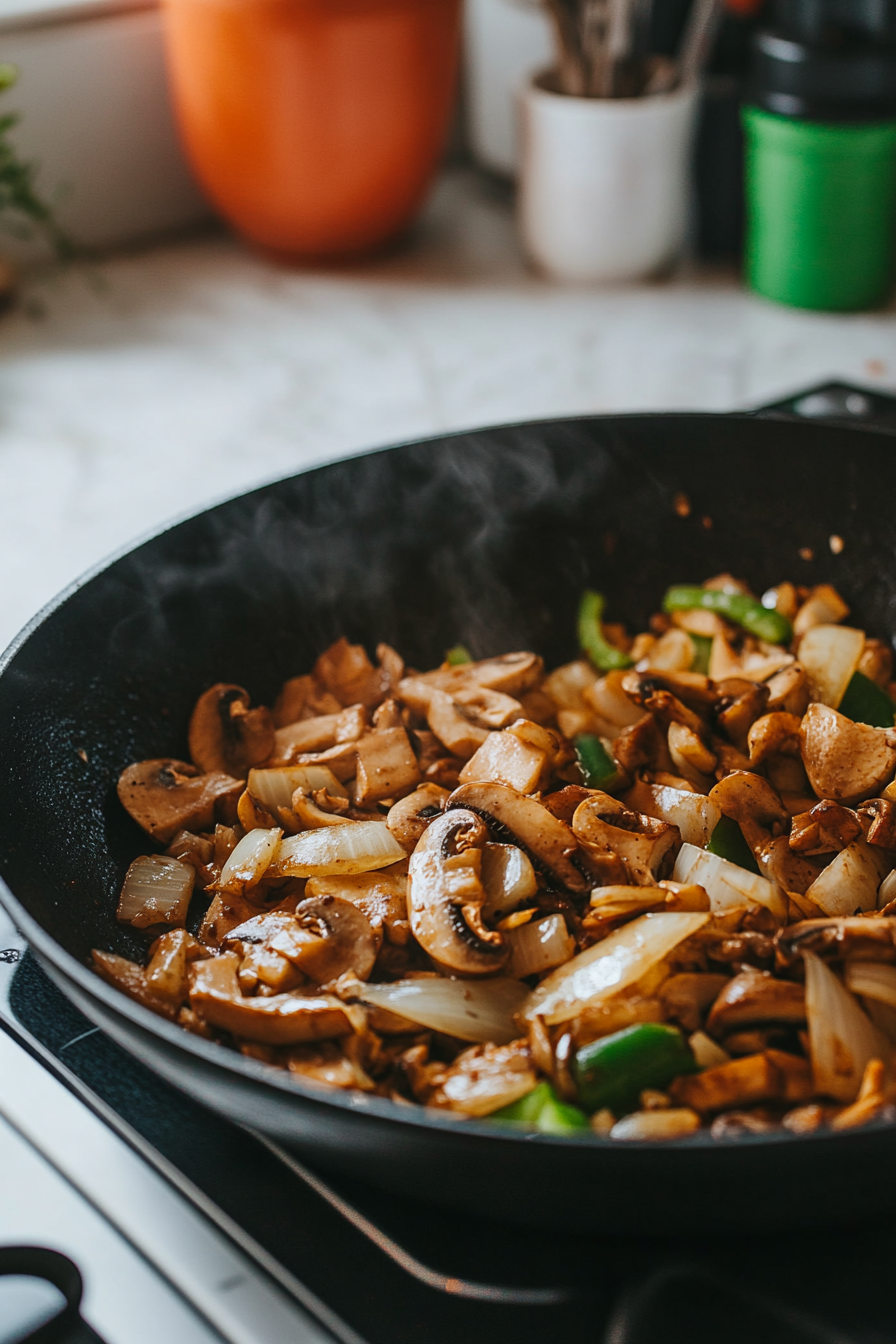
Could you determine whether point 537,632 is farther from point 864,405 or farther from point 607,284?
point 607,284

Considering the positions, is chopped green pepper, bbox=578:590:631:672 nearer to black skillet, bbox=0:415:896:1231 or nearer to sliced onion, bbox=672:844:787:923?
black skillet, bbox=0:415:896:1231

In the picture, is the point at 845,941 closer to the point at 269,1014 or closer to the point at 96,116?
the point at 269,1014

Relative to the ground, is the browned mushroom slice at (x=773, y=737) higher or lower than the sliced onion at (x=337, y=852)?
higher

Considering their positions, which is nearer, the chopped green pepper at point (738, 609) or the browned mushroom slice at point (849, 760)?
the browned mushroom slice at point (849, 760)

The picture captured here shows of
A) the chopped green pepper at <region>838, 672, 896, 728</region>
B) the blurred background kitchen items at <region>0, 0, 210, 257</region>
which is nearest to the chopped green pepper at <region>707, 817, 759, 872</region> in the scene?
the chopped green pepper at <region>838, 672, 896, 728</region>

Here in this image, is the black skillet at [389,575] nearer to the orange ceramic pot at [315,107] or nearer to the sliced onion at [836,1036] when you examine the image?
the sliced onion at [836,1036]

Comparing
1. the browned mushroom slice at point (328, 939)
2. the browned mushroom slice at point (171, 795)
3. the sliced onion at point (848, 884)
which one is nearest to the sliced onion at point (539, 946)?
the browned mushroom slice at point (328, 939)

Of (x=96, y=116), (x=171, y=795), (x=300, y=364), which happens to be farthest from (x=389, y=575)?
(x=96, y=116)

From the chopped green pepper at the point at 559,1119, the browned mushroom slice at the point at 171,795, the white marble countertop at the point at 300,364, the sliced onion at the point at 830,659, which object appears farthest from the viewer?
the white marble countertop at the point at 300,364
